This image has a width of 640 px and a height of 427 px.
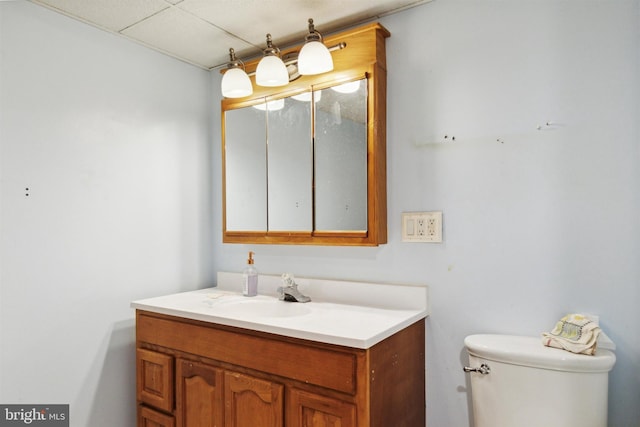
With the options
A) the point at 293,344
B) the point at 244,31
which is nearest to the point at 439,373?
the point at 293,344

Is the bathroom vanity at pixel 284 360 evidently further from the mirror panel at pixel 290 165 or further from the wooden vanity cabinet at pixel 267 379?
the mirror panel at pixel 290 165

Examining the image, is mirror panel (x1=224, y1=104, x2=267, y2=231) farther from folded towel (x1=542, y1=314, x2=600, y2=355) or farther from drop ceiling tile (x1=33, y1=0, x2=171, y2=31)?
folded towel (x1=542, y1=314, x2=600, y2=355)

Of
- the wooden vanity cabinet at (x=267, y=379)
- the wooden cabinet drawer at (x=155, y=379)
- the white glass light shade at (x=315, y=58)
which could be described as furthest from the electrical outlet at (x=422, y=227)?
the wooden cabinet drawer at (x=155, y=379)

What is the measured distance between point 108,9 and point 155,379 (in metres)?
1.55

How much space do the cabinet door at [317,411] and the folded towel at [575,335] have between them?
2.17ft

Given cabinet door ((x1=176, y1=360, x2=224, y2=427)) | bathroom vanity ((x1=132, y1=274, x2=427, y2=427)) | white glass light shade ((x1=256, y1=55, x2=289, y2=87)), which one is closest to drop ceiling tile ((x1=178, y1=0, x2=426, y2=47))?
white glass light shade ((x1=256, y1=55, x2=289, y2=87))

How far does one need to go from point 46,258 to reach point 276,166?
103 centimetres

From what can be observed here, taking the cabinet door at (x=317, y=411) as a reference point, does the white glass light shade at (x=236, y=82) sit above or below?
above

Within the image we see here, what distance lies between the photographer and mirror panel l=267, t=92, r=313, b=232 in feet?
5.83

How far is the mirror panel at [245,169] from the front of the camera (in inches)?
76.4

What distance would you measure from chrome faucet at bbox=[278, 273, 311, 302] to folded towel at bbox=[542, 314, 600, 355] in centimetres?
95

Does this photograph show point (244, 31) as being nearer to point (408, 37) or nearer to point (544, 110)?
point (408, 37)

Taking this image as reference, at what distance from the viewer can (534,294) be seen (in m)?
1.36

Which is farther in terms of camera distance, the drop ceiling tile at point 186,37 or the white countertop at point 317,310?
the drop ceiling tile at point 186,37
